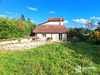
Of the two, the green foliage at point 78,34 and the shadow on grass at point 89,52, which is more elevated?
the green foliage at point 78,34

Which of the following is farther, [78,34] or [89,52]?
[78,34]

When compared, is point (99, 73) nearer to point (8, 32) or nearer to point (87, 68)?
point (87, 68)

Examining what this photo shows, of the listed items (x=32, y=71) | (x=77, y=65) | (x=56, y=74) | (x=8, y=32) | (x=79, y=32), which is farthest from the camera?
(x=79, y=32)

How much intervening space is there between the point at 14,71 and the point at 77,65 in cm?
409

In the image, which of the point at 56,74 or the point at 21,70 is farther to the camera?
the point at 21,70

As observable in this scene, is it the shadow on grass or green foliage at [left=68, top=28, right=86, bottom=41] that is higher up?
green foliage at [left=68, top=28, right=86, bottom=41]

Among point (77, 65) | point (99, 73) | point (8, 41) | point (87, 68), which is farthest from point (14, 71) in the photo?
point (8, 41)

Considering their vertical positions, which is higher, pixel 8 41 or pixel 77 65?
pixel 8 41

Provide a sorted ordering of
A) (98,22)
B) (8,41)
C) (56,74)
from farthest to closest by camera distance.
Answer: (98,22) < (8,41) < (56,74)

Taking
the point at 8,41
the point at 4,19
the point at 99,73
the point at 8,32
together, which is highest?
the point at 4,19

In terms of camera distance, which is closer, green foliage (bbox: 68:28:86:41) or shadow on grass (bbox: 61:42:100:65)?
shadow on grass (bbox: 61:42:100:65)

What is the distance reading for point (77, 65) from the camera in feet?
15.6

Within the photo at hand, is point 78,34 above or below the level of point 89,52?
above

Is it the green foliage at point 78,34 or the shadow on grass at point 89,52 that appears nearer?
the shadow on grass at point 89,52
